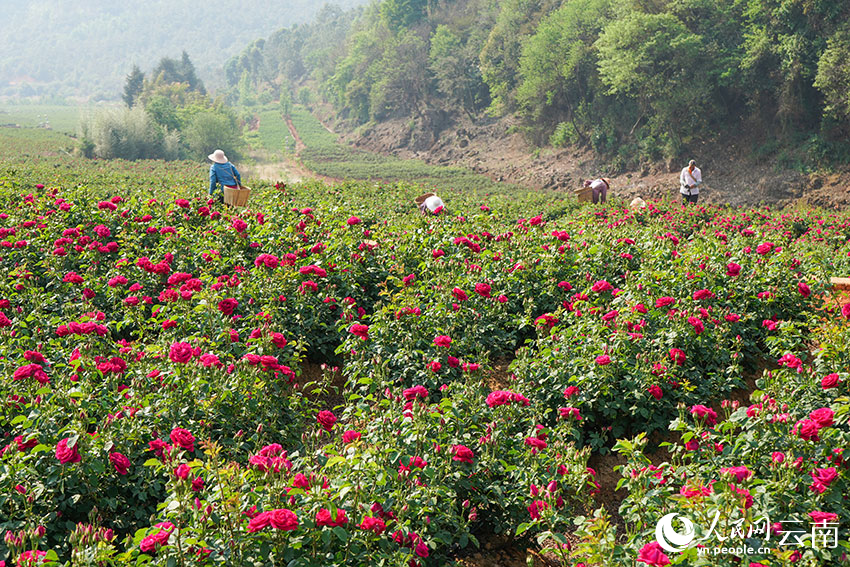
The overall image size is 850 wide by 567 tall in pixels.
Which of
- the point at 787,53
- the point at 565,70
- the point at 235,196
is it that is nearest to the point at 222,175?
the point at 235,196

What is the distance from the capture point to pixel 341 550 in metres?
2.69

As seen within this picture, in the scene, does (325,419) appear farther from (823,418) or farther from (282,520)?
(823,418)

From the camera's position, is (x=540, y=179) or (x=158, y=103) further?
(x=158, y=103)

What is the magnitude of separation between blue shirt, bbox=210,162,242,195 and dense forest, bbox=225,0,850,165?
23.2 meters

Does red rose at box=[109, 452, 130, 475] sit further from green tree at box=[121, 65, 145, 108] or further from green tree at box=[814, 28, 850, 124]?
green tree at box=[121, 65, 145, 108]

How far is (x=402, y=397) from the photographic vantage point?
3705 millimetres

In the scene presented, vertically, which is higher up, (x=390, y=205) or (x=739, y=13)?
(x=739, y=13)

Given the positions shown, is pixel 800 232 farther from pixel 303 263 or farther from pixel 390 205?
pixel 303 263

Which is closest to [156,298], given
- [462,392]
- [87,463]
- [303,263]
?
[303,263]

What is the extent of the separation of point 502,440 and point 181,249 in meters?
4.65

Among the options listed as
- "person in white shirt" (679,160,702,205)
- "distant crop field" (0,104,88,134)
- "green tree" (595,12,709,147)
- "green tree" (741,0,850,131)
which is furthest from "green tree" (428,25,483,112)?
"person in white shirt" (679,160,702,205)

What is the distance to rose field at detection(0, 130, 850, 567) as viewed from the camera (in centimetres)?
271

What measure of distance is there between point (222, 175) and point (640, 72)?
81.9ft

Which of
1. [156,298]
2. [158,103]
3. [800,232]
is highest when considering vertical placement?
[158,103]
